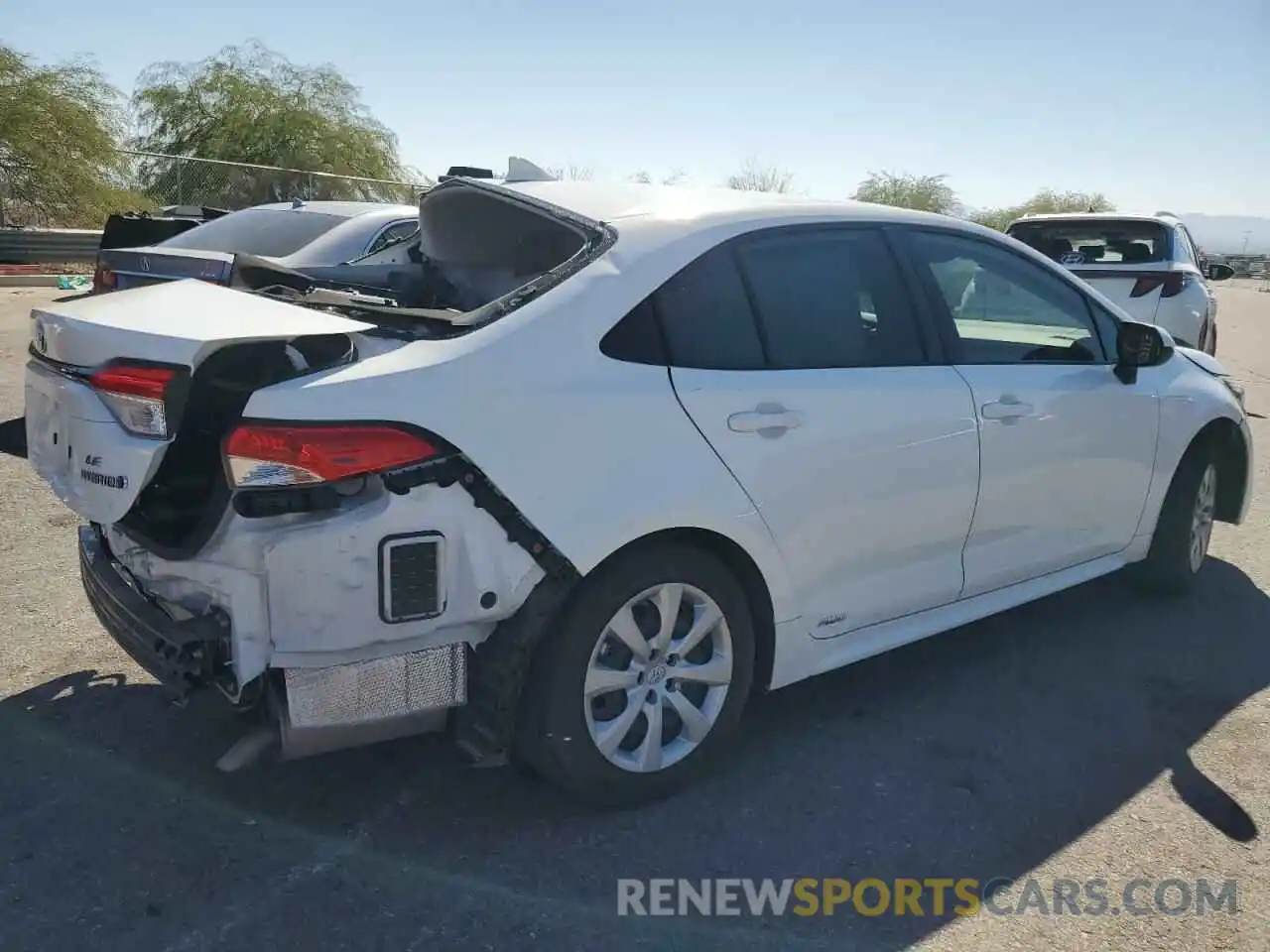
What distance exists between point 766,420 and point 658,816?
1186 mm

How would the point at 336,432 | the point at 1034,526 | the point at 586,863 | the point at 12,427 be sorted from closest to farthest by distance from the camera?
the point at 336,432
the point at 586,863
the point at 12,427
the point at 1034,526

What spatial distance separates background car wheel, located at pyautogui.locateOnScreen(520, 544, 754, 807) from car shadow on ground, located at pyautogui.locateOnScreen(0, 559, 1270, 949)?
160 mm

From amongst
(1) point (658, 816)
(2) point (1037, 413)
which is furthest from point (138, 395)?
(2) point (1037, 413)

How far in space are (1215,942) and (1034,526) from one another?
5.67ft

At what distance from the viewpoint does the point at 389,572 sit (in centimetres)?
261

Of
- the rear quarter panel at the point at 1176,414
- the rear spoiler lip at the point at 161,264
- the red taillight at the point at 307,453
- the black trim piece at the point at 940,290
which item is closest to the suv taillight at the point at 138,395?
the red taillight at the point at 307,453

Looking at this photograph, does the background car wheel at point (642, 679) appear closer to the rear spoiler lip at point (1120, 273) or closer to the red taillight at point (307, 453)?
the red taillight at point (307, 453)

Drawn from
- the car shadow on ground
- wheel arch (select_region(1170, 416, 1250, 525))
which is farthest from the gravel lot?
wheel arch (select_region(1170, 416, 1250, 525))

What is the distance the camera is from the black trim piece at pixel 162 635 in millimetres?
2662

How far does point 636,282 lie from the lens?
3109 millimetres

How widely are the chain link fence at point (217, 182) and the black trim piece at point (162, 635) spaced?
59.5ft

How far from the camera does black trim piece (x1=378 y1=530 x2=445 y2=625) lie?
2596 millimetres

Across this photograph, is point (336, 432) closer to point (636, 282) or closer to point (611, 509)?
point (611, 509)

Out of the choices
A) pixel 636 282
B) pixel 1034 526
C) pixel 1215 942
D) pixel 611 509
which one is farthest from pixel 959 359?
pixel 1215 942
